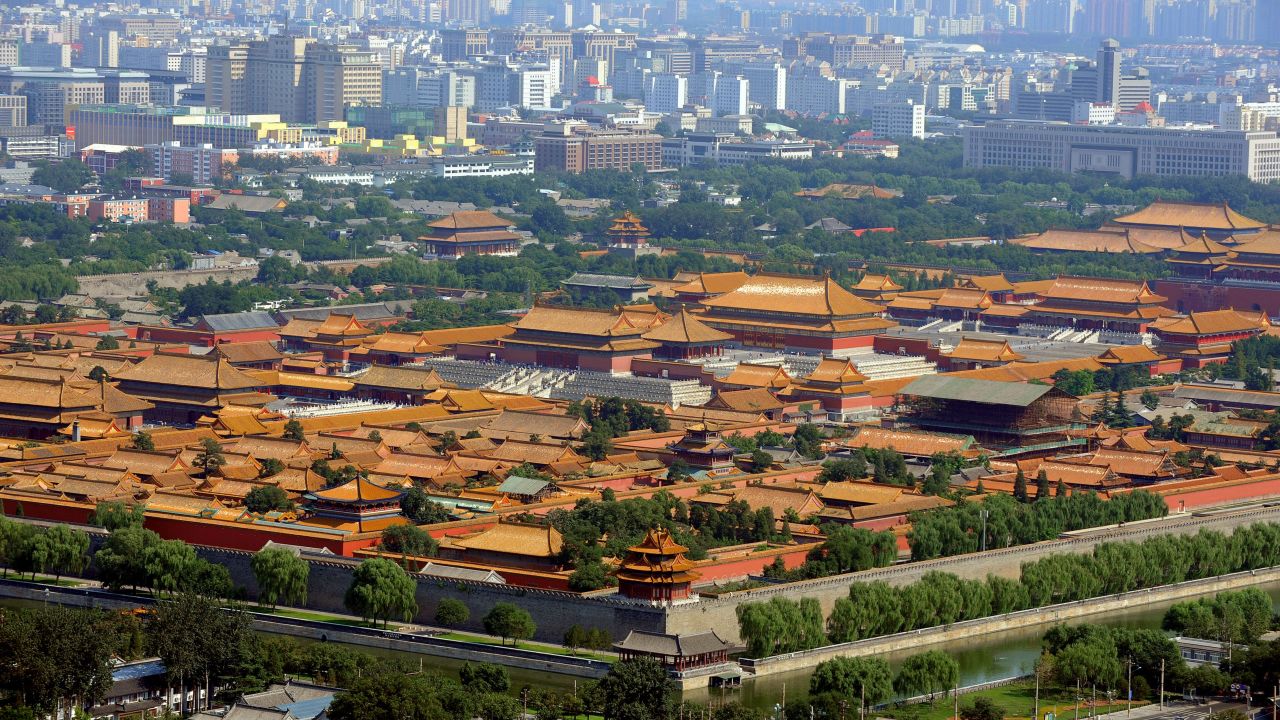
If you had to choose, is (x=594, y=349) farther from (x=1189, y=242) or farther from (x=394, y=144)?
(x=394, y=144)

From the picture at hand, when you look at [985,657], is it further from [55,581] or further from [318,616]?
[55,581]

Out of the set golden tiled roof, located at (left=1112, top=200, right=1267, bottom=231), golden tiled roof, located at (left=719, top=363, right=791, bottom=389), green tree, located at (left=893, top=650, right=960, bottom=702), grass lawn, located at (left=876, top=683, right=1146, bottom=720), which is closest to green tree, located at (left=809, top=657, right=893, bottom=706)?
grass lawn, located at (left=876, top=683, right=1146, bottom=720)

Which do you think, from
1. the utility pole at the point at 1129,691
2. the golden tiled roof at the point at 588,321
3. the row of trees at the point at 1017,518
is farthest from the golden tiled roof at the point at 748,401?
the utility pole at the point at 1129,691

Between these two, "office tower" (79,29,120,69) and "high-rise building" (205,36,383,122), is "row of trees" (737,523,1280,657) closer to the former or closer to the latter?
"high-rise building" (205,36,383,122)

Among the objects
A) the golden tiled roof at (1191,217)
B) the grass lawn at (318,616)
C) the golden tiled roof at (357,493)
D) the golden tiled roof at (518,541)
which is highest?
the golden tiled roof at (1191,217)

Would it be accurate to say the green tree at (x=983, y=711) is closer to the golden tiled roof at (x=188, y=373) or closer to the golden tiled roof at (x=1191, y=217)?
the golden tiled roof at (x=188, y=373)

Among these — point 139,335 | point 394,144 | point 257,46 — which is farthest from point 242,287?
point 257,46
